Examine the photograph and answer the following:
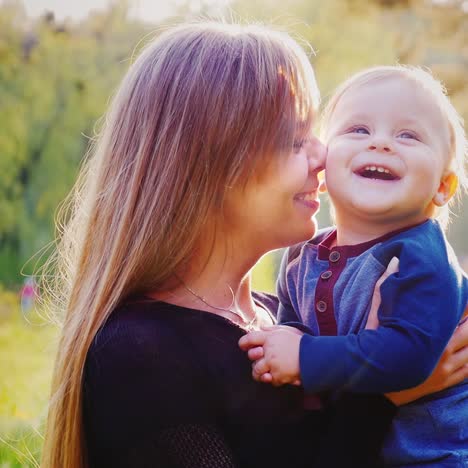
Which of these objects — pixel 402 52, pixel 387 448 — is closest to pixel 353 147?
pixel 387 448

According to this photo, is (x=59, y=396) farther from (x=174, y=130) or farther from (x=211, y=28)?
(x=211, y=28)

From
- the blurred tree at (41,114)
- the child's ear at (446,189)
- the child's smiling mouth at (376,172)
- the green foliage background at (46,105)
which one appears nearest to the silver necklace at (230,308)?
the child's smiling mouth at (376,172)

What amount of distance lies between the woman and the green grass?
0.49 meters

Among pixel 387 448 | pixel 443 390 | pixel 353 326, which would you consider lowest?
pixel 387 448

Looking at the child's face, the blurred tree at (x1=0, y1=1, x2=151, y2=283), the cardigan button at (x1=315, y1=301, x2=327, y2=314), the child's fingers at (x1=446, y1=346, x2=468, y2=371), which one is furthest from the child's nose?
the blurred tree at (x1=0, y1=1, x2=151, y2=283)

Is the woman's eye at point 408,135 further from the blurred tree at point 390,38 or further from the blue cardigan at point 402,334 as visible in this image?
the blurred tree at point 390,38

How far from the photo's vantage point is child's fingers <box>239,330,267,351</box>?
1.89 m

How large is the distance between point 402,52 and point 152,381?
8432 millimetres

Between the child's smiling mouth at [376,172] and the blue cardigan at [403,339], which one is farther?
the child's smiling mouth at [376,172]

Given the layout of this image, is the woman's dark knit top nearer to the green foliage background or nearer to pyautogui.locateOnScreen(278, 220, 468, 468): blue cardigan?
pyautogui.locateOnScreen(278, 220, 468, 468): blue cardigan

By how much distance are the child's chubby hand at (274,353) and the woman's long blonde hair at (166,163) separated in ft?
1.03

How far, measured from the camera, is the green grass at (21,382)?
338cm

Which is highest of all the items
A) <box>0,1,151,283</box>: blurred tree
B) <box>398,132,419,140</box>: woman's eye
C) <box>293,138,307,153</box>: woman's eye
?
<box>398,132,419,140</box>: woman's eye

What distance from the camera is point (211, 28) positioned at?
2.17m
